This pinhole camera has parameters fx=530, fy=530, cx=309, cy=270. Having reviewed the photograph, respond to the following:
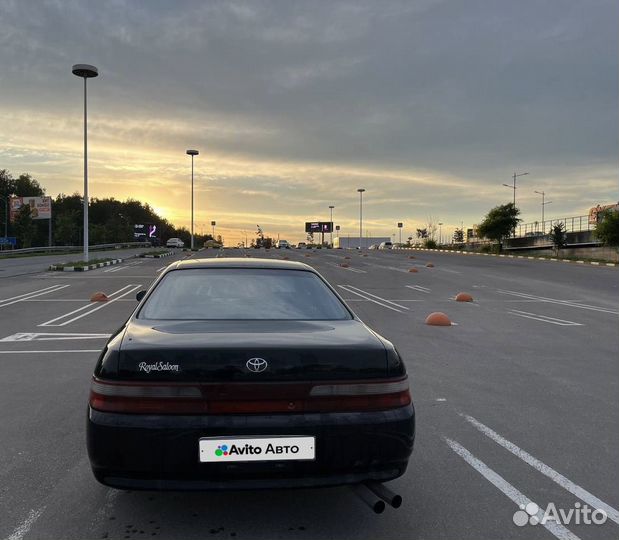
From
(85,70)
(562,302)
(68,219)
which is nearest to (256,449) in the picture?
(562,302)

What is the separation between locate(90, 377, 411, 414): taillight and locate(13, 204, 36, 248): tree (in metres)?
76.8

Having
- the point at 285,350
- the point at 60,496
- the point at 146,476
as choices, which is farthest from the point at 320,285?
the point at 60,496

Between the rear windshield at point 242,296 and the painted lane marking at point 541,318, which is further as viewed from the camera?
the painted lane marking at point 541,318

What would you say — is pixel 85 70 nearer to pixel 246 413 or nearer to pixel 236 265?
pixel 236 265

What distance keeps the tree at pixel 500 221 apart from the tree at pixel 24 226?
5776 centimetres

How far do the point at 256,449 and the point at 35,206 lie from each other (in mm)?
75947

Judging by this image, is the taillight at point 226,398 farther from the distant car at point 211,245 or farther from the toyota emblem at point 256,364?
the distant car at point 211,245

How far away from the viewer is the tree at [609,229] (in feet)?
125

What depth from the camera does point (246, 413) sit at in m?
2.73

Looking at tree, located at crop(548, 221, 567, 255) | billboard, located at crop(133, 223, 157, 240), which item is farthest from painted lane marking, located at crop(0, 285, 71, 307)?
billboard, located at crop(133, 223, 157, 240)

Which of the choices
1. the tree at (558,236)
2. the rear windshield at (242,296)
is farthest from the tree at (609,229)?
the rear windshield at (242,296)

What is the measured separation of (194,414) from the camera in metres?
2.70

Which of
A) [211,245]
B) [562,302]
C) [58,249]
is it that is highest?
[211,245]

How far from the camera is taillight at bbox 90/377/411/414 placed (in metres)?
2.71
